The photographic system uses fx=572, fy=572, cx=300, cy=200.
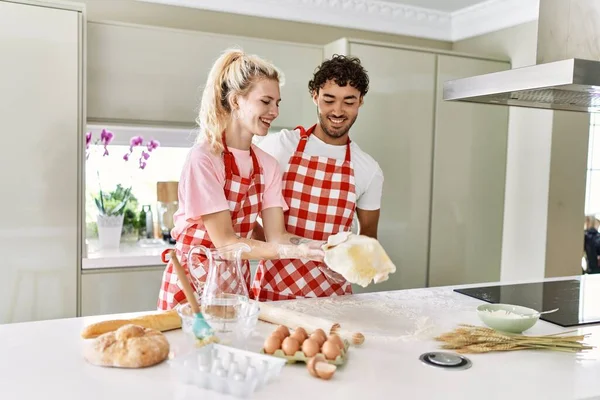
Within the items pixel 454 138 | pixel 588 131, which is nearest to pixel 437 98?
pixel 454 138

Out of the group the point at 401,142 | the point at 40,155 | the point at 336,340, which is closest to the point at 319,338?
the point at 336,340

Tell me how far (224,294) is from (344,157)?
3.21 feet

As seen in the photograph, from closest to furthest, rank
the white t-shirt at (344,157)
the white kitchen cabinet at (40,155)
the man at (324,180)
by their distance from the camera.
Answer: the man at (324,180)
the white t-shirt at (344,157)
the white kitchen cabinet at (40,155)

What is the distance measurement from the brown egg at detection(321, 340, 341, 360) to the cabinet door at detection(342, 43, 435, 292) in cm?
179

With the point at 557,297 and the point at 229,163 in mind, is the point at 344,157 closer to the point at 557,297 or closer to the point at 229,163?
the point at 229,163

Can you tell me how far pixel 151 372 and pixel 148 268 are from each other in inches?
58.6

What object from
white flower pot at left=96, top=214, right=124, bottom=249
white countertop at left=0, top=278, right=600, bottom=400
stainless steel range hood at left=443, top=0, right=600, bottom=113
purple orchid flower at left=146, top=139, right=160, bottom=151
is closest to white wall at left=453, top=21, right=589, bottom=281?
stainless steel range hood at left=443, top=0, right=600, bottom=113

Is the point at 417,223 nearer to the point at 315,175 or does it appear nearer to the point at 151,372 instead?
the point at 315,175

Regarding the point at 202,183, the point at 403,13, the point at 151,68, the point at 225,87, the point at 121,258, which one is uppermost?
the point at 403,13

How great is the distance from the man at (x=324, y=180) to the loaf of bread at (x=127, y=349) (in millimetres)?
768

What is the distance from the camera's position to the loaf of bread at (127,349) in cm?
108

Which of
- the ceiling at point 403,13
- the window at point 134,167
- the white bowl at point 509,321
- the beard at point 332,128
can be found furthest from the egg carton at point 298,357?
the ceiling at point 403,13

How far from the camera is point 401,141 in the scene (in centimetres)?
298

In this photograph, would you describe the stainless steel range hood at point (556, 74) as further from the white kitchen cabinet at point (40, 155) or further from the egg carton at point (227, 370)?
the white kitchen cabinet at point (40, 155)
